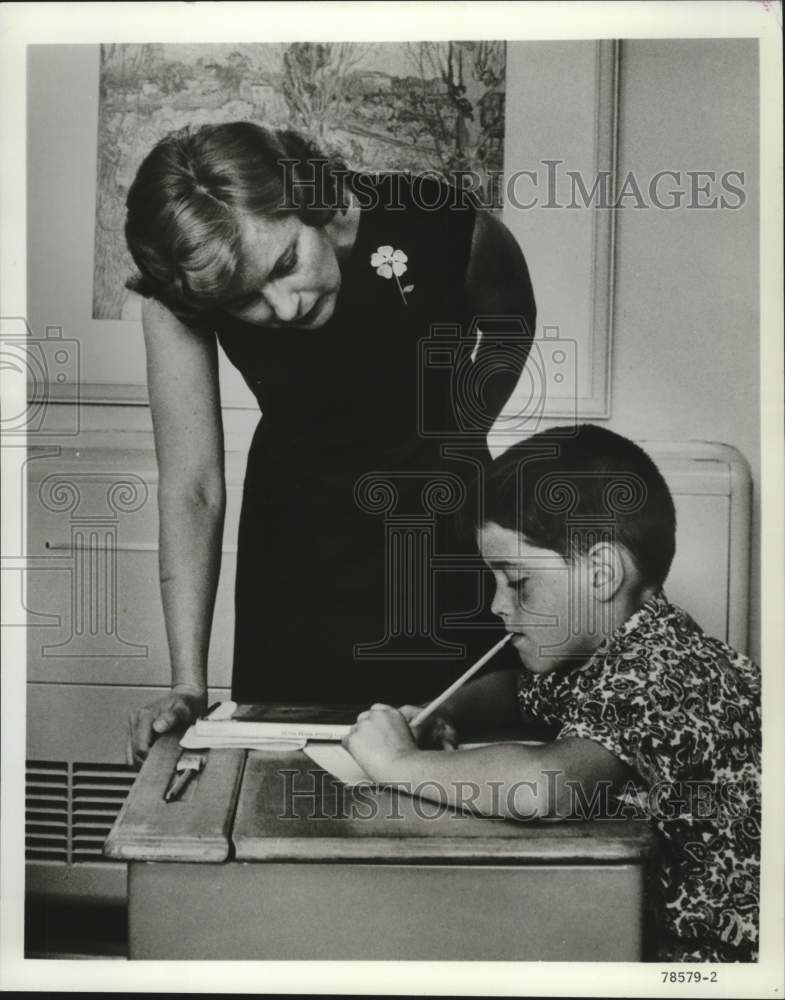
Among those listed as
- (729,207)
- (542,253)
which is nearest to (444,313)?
(542,253)

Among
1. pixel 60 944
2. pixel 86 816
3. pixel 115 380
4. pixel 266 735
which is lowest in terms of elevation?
pixel 60 944

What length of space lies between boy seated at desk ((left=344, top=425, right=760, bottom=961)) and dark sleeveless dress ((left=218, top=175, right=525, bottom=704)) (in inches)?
2.1

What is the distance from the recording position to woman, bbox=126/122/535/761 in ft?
4.24

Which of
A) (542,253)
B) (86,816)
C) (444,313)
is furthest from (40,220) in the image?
(86,816)

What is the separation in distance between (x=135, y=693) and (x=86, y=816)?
172mm

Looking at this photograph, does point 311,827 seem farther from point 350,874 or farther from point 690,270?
point 690,270

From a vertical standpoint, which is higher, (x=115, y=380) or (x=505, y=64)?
(x=505, y=64)

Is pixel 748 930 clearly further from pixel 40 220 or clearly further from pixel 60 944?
pixel 40 220

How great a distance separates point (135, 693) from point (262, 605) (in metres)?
0.20

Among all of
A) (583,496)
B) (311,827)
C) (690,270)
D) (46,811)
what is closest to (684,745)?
(583,496)

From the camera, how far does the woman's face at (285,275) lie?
1287 mm

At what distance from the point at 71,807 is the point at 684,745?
2.54 feet

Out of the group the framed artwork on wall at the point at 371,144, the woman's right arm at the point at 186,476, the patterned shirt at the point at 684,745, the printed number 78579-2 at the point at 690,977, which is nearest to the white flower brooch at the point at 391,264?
the framed artwork on wall at the point at 371,144

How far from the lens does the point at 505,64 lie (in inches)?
51.0
